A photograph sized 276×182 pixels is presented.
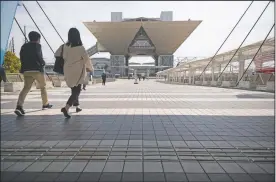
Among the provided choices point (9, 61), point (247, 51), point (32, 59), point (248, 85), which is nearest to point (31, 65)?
point (32, 59)

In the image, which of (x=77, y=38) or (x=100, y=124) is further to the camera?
(x=77, y=38)

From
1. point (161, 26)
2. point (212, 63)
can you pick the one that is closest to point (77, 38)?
point (212, 63)

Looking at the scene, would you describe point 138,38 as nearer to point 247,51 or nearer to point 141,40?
point 141,40

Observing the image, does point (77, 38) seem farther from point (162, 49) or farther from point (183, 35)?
point (162, 49)

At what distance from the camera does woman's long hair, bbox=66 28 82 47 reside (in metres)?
4.86

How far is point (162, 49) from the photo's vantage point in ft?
268

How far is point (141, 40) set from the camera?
79.7 meters

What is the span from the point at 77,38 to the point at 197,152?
132 inches

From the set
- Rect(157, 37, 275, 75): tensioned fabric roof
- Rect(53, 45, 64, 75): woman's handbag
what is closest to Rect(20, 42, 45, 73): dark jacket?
Rect(53, 45, 64, 75): woman's handbag

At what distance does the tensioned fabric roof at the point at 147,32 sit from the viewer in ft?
218

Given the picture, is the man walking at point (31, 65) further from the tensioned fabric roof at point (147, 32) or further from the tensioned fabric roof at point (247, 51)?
the tensioned fabric roof at point (147, 32)

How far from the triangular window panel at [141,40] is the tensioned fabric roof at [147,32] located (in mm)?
1463

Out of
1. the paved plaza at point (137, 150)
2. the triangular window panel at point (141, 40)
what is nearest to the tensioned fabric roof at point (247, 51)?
the paved plaza at point (137, 150)

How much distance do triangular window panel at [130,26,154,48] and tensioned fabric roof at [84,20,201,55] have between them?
1.46 meters
